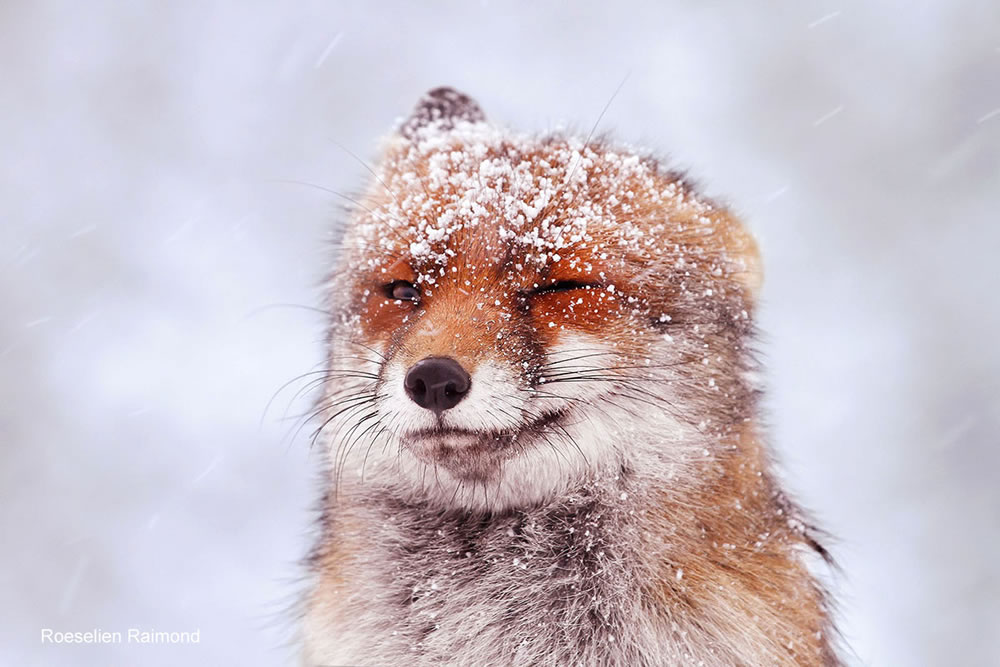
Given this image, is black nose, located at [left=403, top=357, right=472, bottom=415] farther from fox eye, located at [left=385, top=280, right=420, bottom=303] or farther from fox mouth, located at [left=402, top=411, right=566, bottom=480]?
fox eye, located at [left=385, top=280, right=420, bottom=303]

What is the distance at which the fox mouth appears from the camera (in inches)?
113

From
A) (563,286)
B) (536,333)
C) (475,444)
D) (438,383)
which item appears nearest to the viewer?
(438,383)

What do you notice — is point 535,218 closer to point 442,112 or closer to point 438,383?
point 438,383

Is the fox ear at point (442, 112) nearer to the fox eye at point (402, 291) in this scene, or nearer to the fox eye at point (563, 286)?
the fox eye at point (402, 291)

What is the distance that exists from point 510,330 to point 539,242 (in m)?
0.42

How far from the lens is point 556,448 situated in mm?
3088

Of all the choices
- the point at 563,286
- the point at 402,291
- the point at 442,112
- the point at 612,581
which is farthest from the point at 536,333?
the point at 442,112

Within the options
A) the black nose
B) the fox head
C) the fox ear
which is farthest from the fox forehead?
the black nose

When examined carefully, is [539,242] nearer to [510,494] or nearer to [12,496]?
[510,494]

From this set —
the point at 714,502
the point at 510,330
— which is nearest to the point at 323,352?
the point at 510,330

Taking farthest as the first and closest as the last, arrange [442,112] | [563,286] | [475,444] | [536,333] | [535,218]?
1. [442,112]
2. [535,218]
3. [563,286]
4. [536,333]
5. [475,444]

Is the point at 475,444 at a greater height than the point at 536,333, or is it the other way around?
the point at 536,333

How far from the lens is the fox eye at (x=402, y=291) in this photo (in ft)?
11.1

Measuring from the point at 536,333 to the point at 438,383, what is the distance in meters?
0.50
